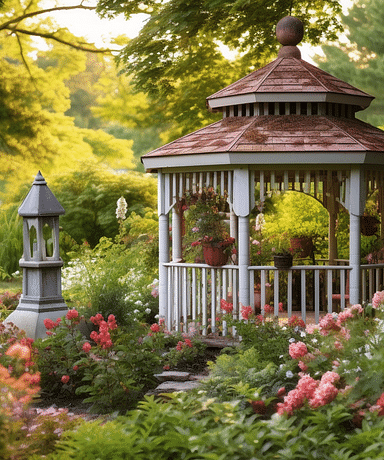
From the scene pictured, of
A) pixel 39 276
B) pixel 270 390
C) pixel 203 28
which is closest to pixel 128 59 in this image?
pixel 203 28

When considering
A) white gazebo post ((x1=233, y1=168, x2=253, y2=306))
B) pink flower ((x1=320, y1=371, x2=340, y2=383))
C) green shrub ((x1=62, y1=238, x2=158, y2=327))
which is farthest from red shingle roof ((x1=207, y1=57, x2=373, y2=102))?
pink flower ((x1=320, y1=371, x2=340, y2=383))

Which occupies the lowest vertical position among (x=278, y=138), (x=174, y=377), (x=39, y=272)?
(x=174, y=377)

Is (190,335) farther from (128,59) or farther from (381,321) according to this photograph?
(128,59)

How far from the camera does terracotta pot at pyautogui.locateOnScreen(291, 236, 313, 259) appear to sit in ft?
38.4

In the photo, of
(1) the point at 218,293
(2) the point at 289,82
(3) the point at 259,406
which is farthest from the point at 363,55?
(3) the point at 259,406

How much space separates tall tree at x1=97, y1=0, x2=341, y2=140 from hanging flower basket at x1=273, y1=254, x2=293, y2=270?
724 cm

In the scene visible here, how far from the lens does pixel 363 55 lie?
2811cm

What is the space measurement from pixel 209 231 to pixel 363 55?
2052 cm

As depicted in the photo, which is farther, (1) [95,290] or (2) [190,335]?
(1) [95,290]

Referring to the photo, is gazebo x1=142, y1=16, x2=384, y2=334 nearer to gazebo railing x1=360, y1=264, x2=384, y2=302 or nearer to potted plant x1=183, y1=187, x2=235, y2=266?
gazebo railing x1=360, y1=264, x2=384, y2=302

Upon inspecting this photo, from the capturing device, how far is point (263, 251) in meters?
11.0

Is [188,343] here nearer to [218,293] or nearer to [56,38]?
[218,293]

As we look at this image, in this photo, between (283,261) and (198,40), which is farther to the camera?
(198,40)

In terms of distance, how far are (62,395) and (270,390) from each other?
2532 millimetres
